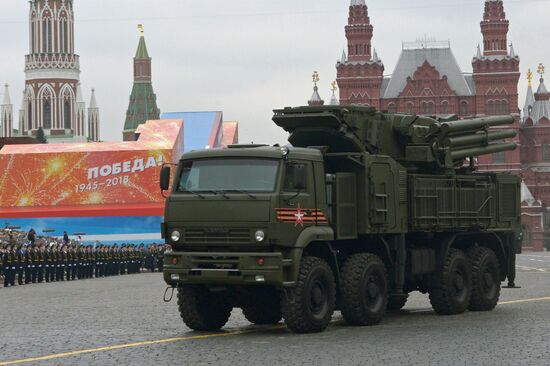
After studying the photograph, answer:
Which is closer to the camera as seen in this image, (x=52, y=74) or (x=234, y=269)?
(x=234, y=269)

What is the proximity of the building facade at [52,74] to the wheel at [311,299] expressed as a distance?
159775 millimetres

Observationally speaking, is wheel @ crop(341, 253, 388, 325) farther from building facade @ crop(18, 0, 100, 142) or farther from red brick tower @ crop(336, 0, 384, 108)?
building facade @ crop(18, 0, 100, 142)

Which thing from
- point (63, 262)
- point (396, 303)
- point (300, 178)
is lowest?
point (396, 303)

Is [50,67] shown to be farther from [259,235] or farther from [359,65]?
[259,235]

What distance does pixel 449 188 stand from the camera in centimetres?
2034

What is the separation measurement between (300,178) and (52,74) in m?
162

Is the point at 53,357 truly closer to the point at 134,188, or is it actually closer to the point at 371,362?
the point at 371,362

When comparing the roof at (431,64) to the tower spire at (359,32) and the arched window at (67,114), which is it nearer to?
the tower spire at (359,32)

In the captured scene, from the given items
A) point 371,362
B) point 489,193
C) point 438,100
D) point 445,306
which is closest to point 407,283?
point 445,306

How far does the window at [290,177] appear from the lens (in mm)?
16766

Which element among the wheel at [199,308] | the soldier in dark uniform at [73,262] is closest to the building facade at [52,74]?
the soldier in dark uniform at [73,262]

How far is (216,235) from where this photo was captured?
16.7 metres

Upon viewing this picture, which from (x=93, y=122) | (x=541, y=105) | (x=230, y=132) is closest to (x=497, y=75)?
(x=541, y=105)

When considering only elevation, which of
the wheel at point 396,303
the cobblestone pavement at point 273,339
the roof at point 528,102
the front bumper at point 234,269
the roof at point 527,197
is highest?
the roof at point 528,102
